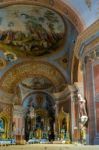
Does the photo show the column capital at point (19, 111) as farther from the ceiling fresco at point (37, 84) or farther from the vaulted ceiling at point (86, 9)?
the vaulted ceiling at point (86, 9)

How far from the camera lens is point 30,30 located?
16.4 meters

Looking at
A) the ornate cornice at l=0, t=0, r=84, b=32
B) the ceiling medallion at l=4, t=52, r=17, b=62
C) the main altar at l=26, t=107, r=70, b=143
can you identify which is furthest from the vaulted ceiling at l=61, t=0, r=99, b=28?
the main altar at l=26, t=107, r=70, b=143

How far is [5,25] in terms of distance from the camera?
15438 mm

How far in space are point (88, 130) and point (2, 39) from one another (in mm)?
9540

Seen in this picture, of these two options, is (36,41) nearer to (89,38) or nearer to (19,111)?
(89,38)

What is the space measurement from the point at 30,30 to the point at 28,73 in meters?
3.70

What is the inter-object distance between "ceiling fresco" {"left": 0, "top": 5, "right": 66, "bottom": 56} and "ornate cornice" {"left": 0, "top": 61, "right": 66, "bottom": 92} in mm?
908

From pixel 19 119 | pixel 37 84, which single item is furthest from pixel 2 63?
pixel 19 119

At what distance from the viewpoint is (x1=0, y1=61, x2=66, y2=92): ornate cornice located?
60.4 feet

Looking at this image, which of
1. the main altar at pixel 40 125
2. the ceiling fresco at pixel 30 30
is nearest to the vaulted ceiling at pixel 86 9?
the ceiling fresco at pixel 30 30

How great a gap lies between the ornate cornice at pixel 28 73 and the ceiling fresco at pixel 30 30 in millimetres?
908

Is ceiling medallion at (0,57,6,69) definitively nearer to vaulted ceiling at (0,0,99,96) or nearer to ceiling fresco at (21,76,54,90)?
vaulted ceiling at (0,0,99,96)

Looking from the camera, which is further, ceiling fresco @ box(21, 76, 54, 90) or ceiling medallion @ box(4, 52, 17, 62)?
ceiling fresco @ box(21, 76, 54, 90)

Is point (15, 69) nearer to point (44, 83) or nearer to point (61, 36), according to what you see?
point (61, 36)
